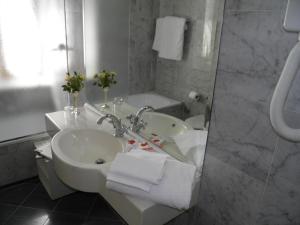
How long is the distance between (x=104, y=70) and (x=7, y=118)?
1.04 m

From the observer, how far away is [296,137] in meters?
0.65

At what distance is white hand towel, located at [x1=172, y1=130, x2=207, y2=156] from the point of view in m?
1.20

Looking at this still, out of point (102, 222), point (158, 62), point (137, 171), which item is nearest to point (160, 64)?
point (158, 62)

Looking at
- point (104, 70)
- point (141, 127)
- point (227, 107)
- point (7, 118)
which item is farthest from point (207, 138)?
point (7, 118)

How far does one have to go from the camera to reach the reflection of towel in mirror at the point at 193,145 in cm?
120

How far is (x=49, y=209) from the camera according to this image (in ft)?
6.71

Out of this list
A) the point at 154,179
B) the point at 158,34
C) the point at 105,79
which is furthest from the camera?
the point at 105,79

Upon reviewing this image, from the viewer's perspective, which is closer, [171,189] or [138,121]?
[171,189]

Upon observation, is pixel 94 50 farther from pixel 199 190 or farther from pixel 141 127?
pixel 199 190

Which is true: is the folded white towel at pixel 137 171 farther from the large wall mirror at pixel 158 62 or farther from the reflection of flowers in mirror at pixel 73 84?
the reflection of flowers in mirror at pixel 73 84

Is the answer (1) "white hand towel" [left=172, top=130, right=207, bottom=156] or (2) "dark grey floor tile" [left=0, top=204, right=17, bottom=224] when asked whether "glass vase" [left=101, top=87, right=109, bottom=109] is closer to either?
(1) "white hand towel" [left=172, top=130, right=207, bottom=156]

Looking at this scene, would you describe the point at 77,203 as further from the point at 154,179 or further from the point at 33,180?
the point at 154,179

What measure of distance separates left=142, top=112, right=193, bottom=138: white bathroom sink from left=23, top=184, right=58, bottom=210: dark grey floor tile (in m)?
1.20

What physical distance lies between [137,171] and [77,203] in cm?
133
